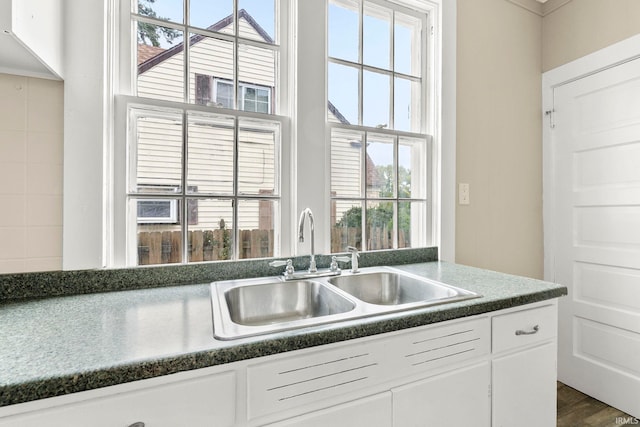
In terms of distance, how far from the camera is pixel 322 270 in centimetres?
156

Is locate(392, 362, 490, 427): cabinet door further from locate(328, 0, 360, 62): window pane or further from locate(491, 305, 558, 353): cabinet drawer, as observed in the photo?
locate(328, 0, 360, 62): window pane

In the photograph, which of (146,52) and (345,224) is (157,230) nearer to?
(146,52)

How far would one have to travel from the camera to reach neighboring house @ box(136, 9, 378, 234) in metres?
1.40

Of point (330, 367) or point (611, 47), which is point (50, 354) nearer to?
point (330, 367)

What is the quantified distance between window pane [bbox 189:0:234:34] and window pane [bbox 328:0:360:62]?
52cm

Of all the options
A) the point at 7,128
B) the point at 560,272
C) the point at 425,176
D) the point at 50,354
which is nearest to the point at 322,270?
the point at 425,176

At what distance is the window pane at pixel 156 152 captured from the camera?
4.52 feet

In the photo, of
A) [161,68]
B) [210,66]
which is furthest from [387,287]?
[161,68]

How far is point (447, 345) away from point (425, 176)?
1.14 meters

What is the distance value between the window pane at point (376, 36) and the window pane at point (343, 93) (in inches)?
5.5

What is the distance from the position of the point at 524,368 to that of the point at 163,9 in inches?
82.6

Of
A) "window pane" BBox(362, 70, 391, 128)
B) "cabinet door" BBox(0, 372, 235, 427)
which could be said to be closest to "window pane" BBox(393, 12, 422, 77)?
"window pane" BBox(362, 70, 391, 128)

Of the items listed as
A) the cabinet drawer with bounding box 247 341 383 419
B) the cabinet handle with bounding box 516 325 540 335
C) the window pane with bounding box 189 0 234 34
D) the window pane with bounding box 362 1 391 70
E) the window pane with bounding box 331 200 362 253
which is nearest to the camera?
the cabinet drawer with bounding box 247 341 383 419

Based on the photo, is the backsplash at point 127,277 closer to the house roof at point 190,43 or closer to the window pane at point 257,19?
the house roof at point 190,43
